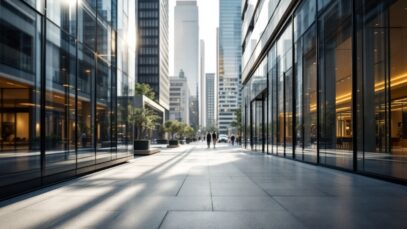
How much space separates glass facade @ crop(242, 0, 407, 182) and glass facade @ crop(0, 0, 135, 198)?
31.4 feet

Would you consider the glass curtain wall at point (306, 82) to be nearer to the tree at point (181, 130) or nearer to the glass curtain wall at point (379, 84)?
the glass curtain wall at point (379, 84)

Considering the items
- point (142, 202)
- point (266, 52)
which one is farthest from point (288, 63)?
point (142, 202)

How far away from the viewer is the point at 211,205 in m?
7.66

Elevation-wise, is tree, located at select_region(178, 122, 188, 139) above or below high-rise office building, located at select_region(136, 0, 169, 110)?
below

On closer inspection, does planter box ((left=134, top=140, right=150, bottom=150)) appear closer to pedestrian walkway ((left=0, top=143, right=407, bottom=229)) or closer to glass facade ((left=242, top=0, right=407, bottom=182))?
glass facade ((left=242, top=0, right=407, bottom=182))

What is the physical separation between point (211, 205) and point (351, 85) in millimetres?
8897

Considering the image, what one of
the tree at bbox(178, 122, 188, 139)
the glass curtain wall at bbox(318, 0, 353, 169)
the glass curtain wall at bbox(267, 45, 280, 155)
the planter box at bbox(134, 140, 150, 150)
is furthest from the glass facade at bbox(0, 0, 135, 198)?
the tree at bbox(178, 122, 188, 139)

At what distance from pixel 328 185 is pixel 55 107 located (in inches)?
325

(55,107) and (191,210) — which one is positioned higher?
(55,107)

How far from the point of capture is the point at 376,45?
13867mm

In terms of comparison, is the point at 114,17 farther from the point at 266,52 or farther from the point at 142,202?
the point at 266,52

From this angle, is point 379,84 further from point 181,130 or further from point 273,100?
point 181,130

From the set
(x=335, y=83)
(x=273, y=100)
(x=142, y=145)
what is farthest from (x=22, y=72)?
(x=273, y=100)

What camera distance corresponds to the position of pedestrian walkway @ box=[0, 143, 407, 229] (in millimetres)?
6195
